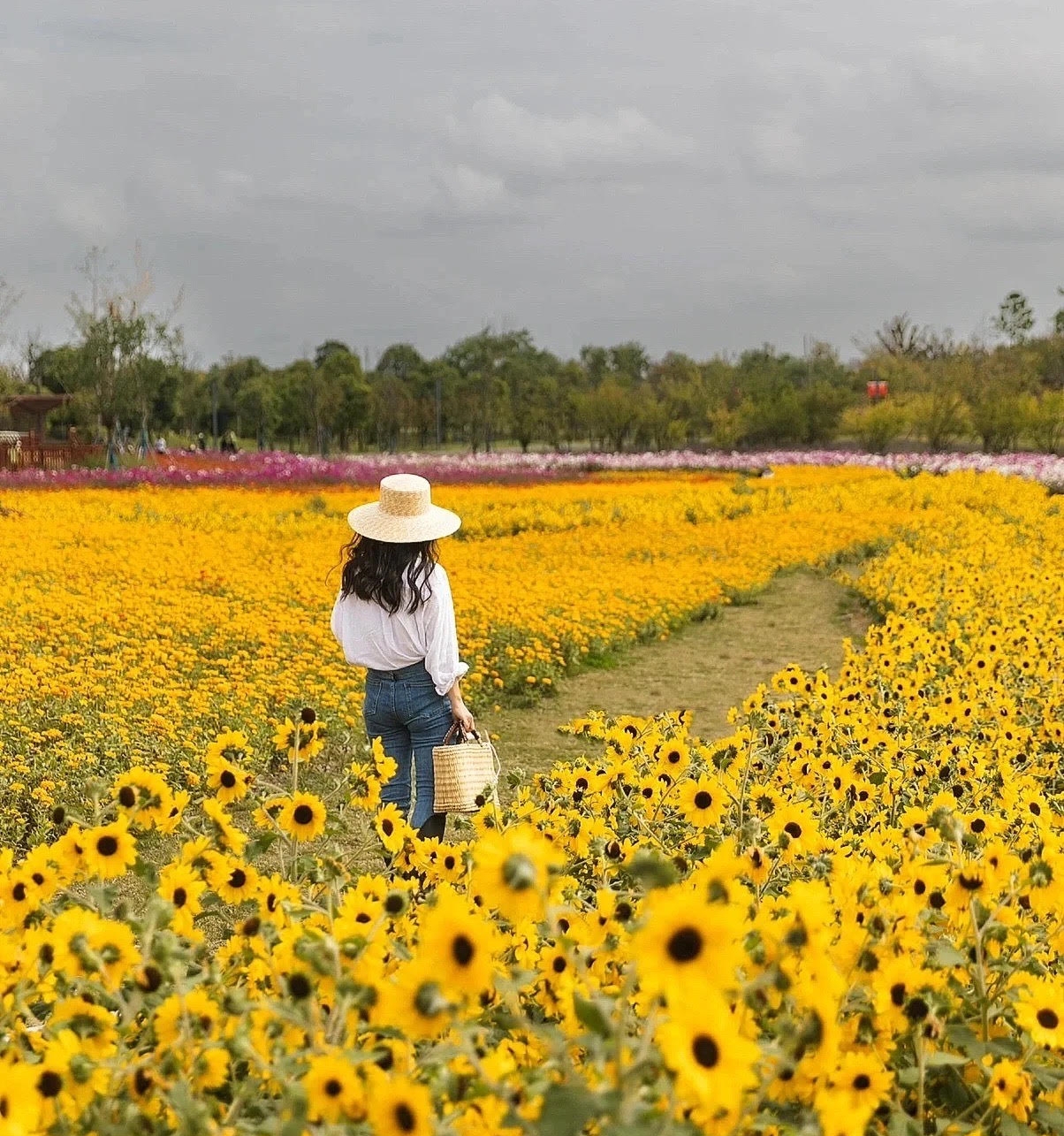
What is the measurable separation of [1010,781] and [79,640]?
5.32m

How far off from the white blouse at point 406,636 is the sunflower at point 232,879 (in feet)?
6.24

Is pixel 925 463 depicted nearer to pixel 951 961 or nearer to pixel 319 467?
pixel 319 467

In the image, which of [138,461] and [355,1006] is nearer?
[355,1006]

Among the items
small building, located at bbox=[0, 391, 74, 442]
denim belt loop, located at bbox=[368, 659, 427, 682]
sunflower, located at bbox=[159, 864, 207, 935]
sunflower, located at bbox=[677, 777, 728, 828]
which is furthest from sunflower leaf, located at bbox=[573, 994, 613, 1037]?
small building, located at bbox=[0, 391, 74, 442]

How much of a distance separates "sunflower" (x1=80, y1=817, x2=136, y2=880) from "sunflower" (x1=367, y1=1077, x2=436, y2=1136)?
823mm

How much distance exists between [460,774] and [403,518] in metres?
0.85

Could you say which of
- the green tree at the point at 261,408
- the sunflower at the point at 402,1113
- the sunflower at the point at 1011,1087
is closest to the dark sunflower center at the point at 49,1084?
the sunflower at the point at 402,1113

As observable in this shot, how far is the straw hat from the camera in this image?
3957 mm

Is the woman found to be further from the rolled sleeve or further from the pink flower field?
the pink flower field

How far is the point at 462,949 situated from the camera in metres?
1.32

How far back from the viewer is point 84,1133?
5.17 feet

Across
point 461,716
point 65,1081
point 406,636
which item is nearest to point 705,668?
point 461,716

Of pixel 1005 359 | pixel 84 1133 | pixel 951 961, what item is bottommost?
pixel 84 1133

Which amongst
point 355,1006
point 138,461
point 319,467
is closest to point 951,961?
point 355,1006
